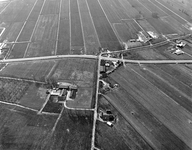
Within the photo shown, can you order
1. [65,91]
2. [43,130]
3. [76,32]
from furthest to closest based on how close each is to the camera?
[76,32], [65,91], [43,130]

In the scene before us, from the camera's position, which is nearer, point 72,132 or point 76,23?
point 72,132

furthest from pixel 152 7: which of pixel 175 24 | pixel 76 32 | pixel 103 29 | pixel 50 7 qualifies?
pixel 50 7

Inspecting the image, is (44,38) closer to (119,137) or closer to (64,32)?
(64,32)

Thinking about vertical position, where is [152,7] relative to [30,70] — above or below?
above

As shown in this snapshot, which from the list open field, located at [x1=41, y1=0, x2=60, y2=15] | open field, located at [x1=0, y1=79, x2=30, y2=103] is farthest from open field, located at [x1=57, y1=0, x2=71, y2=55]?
open field, located at [x1=0, y1=79, x2=30, y2=103]

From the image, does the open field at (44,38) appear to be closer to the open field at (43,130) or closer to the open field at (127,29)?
the open field at (43,130)
